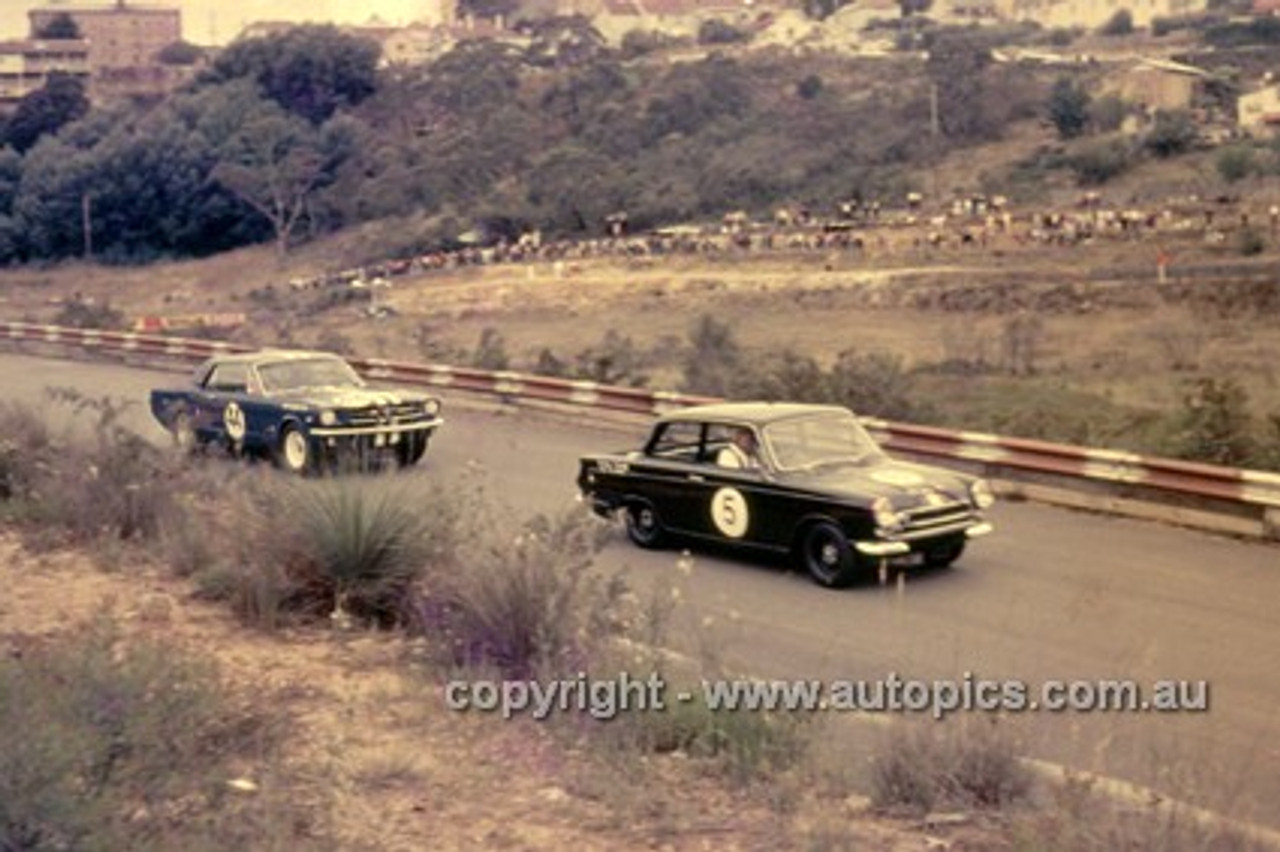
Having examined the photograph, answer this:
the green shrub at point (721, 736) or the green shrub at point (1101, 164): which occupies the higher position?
the green shrub at point (1101, 164)

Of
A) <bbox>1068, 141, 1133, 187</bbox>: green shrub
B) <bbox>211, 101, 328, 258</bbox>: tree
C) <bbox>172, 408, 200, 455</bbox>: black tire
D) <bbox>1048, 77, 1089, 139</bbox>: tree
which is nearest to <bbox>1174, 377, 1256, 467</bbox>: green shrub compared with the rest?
<bbox>172, 408, 200, 455</bbox>: black tire

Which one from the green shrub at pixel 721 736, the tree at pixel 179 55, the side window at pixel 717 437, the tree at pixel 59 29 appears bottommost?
the green shrub at pixel 721 736

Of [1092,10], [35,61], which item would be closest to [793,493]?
[1092,10]

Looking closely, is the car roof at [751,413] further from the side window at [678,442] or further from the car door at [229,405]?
the car door at [229,405]

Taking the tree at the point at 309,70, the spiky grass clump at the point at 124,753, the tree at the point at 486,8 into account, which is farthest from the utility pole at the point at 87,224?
the tree at the point at 486,8

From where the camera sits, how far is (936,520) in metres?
12.4

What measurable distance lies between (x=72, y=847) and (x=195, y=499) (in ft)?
27.8

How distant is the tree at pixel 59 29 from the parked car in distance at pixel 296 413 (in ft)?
442

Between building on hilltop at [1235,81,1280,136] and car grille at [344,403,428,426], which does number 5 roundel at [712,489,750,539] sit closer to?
car grille at [344,403,428,426]

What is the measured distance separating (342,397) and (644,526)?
5941mm

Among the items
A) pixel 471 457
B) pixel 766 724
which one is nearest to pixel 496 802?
pixel 766 724

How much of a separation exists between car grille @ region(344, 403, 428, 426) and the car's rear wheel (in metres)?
0.54

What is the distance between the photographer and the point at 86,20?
15088 centimetres

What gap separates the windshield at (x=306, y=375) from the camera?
19.5 m
